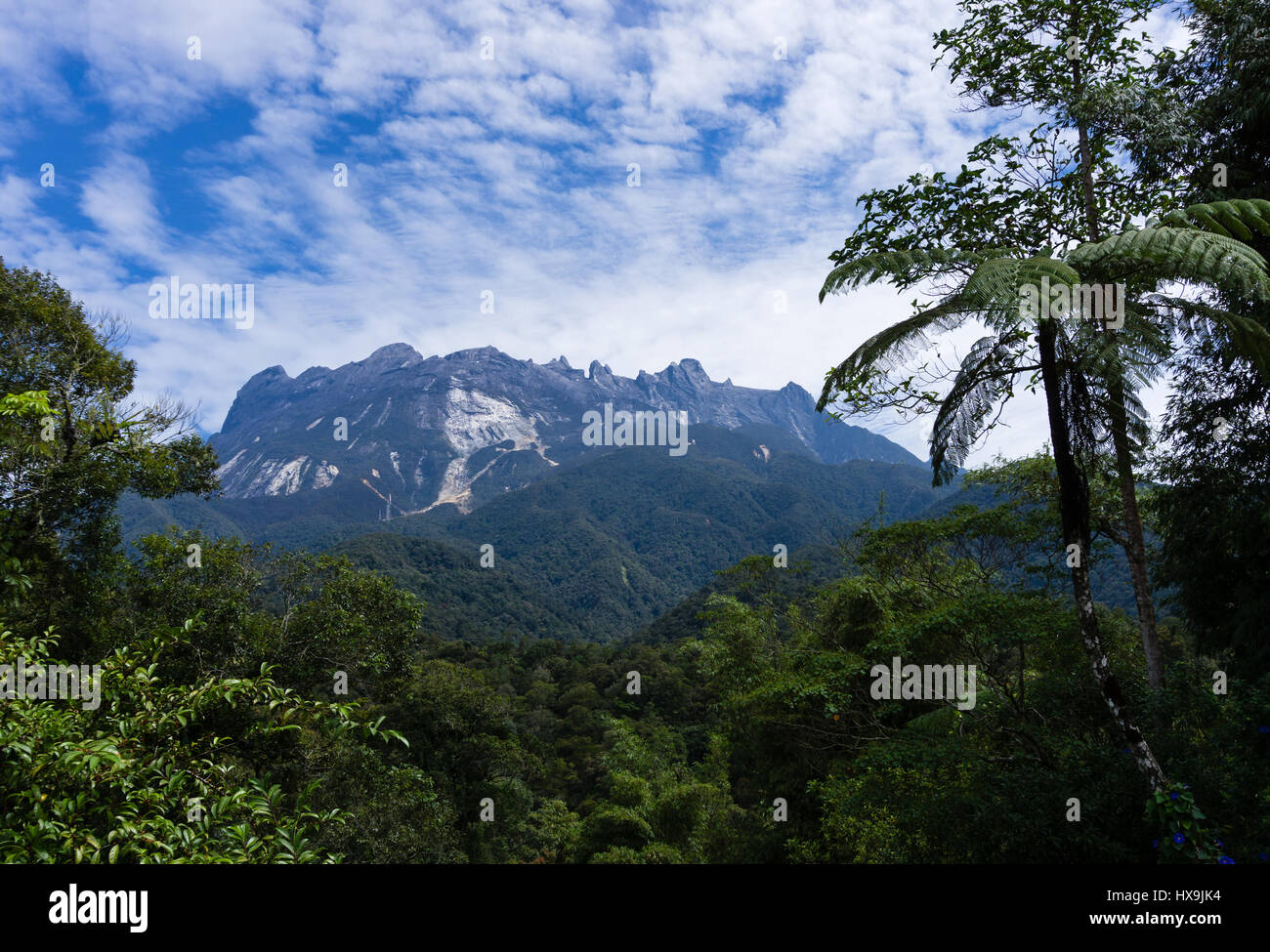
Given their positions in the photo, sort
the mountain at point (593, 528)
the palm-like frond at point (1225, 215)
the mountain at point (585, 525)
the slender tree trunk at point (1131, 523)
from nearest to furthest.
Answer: the palm-like frond at point (1225, 215) → the slender tree trunk at point (1131, 523) → the mountain at point (593, 528) → the mountain at point (585, 525)

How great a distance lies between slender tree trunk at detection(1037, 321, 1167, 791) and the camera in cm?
457

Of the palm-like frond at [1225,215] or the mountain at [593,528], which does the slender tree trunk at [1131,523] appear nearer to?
the palm-like frond at [1225,215]

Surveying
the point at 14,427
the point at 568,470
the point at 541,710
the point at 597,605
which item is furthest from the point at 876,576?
the point at 568,470

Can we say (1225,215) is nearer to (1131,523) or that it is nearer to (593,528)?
(1131,523)

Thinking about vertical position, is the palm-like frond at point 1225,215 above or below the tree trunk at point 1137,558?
above

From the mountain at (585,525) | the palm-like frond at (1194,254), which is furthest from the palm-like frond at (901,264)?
the mountain at (585,525)

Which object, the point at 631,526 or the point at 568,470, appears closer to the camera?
the point at 631,526

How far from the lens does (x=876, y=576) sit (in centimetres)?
1138

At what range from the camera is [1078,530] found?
4.96m

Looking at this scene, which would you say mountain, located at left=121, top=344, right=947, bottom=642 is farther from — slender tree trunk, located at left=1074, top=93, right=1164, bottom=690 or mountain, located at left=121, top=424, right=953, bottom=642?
slender tree trunk, located at left=1074, top=93, right=1164, bottom=690

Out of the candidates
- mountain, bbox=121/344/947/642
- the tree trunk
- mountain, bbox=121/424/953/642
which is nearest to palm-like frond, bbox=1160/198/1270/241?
the tree trunk

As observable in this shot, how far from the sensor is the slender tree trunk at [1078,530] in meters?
4.57
